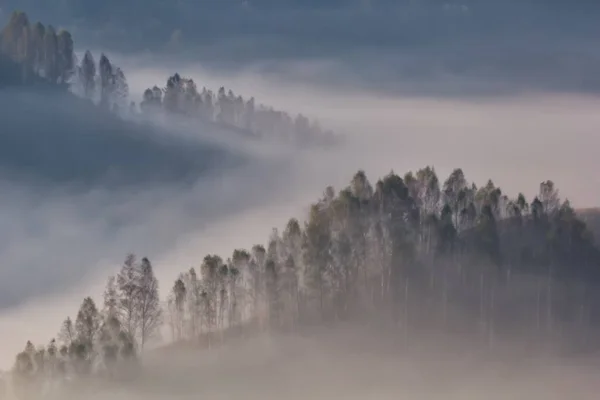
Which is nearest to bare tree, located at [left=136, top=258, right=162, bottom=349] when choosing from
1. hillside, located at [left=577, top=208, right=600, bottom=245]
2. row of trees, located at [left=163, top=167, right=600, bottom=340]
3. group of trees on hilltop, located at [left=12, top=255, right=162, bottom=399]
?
group of trees on hilltop, located at [left=12, top=255, right=162, bottom=399]

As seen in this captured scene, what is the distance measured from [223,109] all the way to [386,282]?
4298 inches

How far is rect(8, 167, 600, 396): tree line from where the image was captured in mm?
82188

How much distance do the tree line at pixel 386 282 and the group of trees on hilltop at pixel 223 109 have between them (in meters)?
93.9

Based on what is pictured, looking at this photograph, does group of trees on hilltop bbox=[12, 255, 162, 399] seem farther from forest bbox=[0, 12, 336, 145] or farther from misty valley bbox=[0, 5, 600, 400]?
forest bbox=[0, 12, 336, 145]

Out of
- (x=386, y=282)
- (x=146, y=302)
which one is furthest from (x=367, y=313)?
(x=146, y=302)

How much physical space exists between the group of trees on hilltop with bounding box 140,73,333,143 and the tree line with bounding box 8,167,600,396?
308 feet

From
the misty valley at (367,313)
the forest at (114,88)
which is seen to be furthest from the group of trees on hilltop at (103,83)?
the misty valley at (367,313)

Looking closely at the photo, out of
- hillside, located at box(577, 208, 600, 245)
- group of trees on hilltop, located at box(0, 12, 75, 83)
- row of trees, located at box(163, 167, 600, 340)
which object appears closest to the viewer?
row of trees, located at box(163, 167, 600, 340)

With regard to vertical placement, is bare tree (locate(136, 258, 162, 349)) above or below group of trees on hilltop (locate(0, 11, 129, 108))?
below

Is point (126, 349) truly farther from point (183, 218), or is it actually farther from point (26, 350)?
point (183, 218)

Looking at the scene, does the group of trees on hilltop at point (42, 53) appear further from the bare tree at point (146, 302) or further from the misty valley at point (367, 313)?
the bare tree at point (146, 302)

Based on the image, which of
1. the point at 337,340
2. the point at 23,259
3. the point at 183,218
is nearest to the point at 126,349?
the point at 337,340

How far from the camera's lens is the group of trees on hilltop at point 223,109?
17962cm

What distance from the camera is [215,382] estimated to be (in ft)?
253
